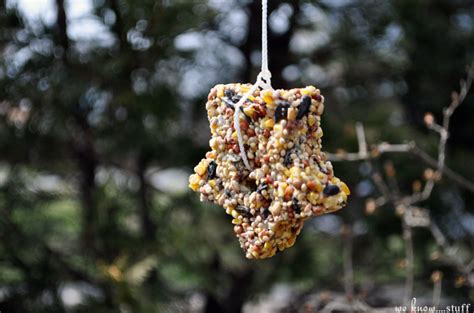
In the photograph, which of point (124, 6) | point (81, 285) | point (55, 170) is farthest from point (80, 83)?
point (81, 285)

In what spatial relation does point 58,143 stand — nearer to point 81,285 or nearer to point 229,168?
point 81,285

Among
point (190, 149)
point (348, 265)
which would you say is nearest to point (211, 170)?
point (348, 265)

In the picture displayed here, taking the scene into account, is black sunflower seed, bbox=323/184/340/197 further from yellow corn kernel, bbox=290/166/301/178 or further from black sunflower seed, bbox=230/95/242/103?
black sunflower seed, bbox=230/95/242/103

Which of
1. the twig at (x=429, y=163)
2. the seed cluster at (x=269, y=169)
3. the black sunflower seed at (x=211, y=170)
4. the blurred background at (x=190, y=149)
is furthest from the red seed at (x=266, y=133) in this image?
the blurred background at (x=190, y=149)

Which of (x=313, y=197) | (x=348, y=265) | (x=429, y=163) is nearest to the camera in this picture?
(x=313, y=197)

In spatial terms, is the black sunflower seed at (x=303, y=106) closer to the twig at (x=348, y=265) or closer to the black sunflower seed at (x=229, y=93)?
the black sunflower seed at (x=229, y=93)

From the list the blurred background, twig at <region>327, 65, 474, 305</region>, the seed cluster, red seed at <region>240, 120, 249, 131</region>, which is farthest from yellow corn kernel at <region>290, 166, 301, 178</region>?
the blurred background

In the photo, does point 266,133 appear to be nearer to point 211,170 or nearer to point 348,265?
point 211,170
